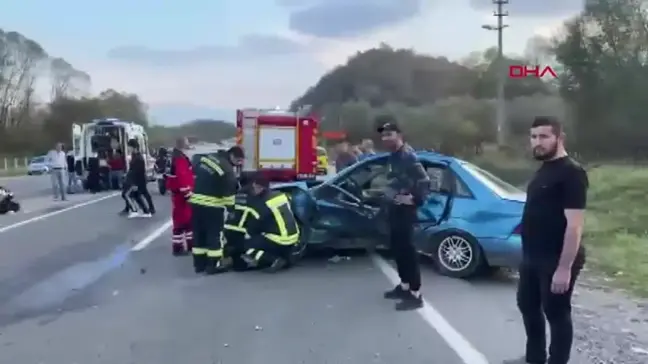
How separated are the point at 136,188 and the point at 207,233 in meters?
8.94

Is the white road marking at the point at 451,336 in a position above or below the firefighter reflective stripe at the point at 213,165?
below

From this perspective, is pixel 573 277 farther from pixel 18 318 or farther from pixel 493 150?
pixel 493 150

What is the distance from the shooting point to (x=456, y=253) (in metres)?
10.0

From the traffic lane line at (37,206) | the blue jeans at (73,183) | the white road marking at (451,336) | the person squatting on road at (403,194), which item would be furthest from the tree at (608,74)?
the white road marking at (451,336)

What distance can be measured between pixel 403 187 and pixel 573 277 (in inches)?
104

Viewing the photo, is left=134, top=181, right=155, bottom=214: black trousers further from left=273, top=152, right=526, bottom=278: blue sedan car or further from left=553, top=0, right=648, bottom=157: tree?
left=553, top=0, right=648, bottom=157: tree

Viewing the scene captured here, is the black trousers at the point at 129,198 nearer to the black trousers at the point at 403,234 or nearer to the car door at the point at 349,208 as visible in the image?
the car door at the point at 349,208

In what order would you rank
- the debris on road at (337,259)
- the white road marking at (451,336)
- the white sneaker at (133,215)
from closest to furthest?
the white road marking at (451,336), the debris on road at (337,259), the white sneaker at (133,215)

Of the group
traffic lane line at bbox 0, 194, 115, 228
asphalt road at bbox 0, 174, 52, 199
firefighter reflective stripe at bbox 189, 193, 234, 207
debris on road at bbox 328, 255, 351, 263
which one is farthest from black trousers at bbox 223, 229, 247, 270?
asphalt road at bbox 0, 174, 52, 199

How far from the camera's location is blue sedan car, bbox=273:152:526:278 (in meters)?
9.75

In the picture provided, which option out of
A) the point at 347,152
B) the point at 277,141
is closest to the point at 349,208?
the point at 347,152

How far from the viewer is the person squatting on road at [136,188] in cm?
1828

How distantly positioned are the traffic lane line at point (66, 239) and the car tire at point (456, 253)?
4.93 metres

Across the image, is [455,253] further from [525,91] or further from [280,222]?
[525,91]
